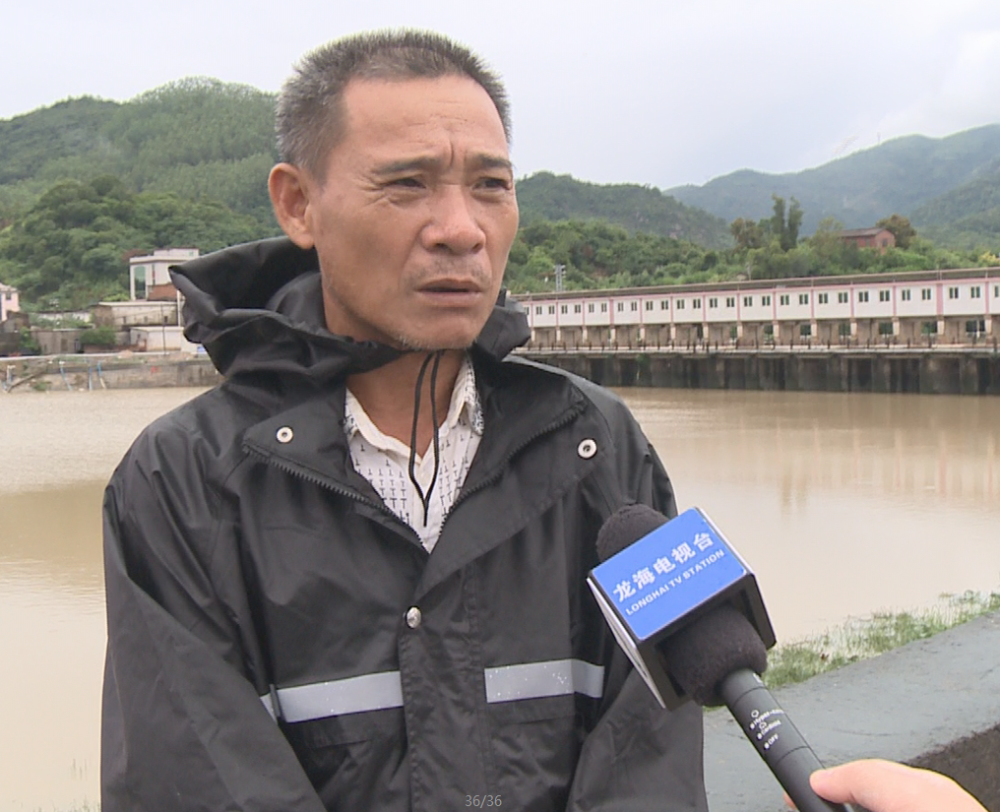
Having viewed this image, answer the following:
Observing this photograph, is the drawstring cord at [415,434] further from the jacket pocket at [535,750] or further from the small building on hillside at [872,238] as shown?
the small building on hillside at [872,238]

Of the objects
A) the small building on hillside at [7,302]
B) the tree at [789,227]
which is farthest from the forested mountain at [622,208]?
the small building on hillside at [7,302]

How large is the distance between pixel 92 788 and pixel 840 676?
171 inches

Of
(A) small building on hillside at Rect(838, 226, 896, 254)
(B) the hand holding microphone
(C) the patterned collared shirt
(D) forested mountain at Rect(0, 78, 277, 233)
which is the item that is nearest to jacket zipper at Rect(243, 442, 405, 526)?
(C) the patterned collared shirt

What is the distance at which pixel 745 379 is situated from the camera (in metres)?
39.8

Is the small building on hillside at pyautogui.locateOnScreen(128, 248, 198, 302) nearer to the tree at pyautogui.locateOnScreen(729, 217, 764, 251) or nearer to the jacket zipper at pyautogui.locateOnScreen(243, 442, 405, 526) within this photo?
the tree at pyautogui.locateOnScreen(729, 217, 764, 251)

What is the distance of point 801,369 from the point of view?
3816 centimetres

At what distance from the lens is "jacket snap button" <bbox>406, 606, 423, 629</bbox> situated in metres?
1.46

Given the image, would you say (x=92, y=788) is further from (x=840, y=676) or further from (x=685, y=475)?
(x=685, y=475)

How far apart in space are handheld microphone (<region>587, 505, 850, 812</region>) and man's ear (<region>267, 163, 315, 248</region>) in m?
0.82

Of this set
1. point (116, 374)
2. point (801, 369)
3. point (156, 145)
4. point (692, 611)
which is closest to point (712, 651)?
point (692, 611)

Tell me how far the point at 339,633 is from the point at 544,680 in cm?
29

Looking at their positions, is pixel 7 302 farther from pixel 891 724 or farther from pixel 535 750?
pixel 535 750

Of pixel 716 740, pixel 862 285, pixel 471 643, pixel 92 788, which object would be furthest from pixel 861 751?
pixel 862 285

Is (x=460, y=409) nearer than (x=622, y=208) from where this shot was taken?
Yes
